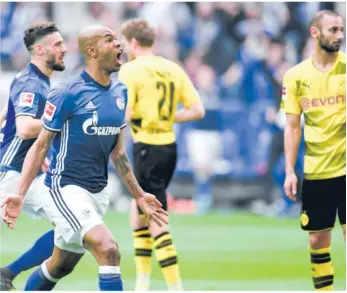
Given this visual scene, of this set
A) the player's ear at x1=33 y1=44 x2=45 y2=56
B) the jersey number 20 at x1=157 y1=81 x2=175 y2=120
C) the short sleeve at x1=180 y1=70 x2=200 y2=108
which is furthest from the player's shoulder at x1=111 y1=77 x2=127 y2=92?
the short sleeve at x1=180 y1=70 x2=200 y2=108

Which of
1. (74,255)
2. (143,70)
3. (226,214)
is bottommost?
(226,214)

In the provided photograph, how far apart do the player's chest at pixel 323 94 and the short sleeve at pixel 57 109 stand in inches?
93.0

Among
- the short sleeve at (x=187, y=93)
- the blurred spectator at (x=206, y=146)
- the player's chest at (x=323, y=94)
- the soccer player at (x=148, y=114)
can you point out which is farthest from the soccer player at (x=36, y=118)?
the blurred spectator at (x=206, y=146)

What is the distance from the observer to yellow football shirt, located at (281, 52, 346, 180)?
33.8 feet

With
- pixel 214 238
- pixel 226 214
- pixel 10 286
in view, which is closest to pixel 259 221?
pixel 226 214

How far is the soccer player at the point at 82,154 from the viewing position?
881 centimetres

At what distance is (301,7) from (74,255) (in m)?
14.4

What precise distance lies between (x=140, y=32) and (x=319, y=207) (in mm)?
2605

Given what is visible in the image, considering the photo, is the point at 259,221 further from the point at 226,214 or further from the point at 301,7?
the point at 301,7

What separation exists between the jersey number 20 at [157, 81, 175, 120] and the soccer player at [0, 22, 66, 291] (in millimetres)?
1490

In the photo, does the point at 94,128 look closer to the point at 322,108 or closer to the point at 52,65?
the point at 52,65

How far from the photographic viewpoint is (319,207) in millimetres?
10398

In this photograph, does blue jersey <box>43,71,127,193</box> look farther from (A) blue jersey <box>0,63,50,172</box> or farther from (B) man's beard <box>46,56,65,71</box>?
(B) man's beard <box>46,56,65,71</box>

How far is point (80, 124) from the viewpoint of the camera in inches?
353
